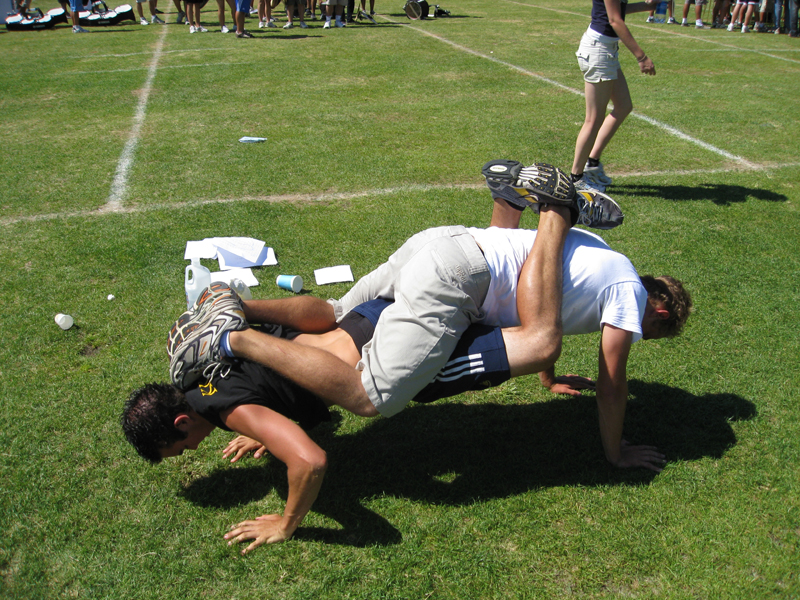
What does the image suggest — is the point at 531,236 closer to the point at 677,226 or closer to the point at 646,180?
the point at 677,226

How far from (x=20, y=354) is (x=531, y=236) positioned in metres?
3.09

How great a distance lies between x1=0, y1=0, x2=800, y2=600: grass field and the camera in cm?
262

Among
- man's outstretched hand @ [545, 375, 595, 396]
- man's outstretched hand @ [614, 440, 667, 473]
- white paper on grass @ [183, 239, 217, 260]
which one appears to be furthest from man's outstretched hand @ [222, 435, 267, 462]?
white paper on grass @ [183, 239, 217, 260]

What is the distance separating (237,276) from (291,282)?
41cm

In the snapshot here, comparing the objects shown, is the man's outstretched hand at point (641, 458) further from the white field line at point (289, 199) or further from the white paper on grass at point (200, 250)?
the white field line at point (289, 199)

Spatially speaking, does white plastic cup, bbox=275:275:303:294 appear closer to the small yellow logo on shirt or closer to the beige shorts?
the beige shorts

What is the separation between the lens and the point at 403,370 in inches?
107

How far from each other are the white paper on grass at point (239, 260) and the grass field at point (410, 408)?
0.33 feet

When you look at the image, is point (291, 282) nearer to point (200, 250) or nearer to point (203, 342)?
point (200, 250)

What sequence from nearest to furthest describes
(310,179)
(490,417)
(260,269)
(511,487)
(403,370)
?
(403,370) → (511,487) → (490,417) → (260,269) → (310,179)

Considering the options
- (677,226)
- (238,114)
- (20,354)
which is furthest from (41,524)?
(238,114)

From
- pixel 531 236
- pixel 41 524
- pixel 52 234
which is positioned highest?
pixel 531 236

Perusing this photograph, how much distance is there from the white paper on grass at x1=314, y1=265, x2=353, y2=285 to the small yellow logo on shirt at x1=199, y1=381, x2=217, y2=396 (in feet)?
6.07

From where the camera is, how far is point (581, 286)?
2926mm
